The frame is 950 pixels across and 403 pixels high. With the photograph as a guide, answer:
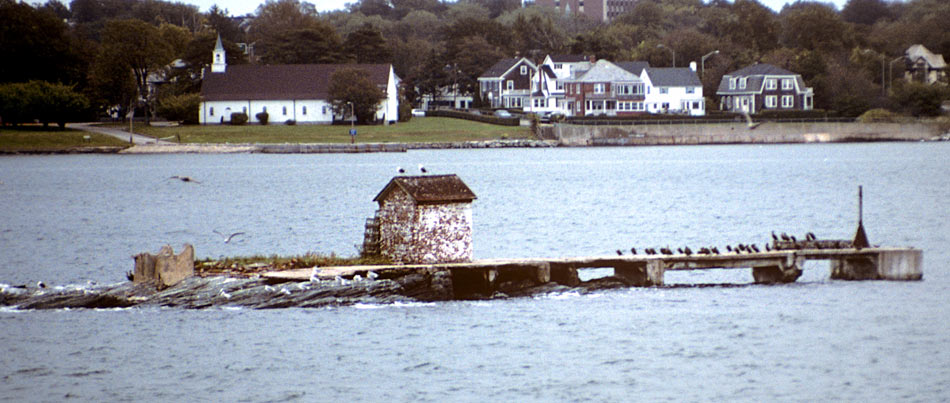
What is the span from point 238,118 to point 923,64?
265 feet

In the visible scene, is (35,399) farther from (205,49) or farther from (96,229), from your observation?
(205,49)

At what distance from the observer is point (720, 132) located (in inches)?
4916

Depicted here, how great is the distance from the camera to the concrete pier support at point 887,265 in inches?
1415

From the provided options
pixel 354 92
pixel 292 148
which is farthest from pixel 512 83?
pixel 292 148

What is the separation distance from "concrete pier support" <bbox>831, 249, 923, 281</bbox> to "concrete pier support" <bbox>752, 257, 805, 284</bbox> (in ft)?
4.25

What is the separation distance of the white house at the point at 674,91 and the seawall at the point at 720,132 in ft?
27.3

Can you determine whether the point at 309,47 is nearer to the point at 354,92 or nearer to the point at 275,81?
the point at 275,81

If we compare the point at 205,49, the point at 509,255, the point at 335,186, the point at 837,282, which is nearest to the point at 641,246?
the point at 509,255

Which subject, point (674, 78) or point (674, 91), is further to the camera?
point (674, 78)

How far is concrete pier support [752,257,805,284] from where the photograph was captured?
3575 cm

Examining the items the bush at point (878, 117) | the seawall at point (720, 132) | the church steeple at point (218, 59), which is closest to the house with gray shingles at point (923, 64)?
the seawall at point (720, 132)

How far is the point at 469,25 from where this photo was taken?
16288 centimetres

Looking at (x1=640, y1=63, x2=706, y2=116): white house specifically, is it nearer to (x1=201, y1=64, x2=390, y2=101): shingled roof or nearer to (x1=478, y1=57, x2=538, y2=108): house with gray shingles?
(x1=478, y1=57, x2=538, y2=108): house with gray shingles

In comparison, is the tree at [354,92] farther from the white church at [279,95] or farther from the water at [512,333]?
the water at [512,333]
